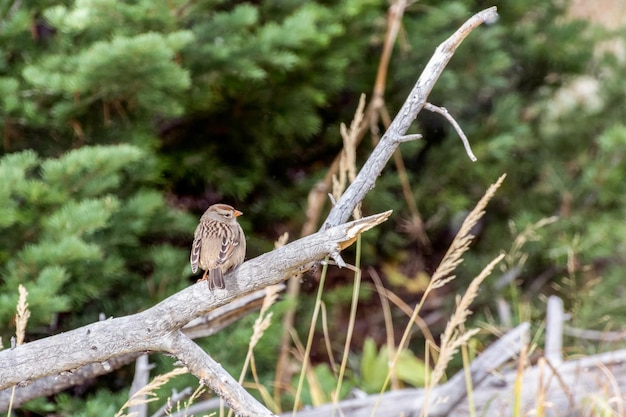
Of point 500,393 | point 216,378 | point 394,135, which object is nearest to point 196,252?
point 216,378

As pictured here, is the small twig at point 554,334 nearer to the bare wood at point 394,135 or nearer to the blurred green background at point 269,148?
the blurred green background at point 269,148

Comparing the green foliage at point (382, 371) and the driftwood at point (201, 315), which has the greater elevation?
the driftwood at point (201, 315)

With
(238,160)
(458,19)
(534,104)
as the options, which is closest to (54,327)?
(238,160)

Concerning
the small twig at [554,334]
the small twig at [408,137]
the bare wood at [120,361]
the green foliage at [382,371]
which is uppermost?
the small twig at [408,137]

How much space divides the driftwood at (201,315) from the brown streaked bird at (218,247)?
7 cm

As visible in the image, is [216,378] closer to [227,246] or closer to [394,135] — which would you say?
[227,246]

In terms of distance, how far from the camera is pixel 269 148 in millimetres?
3725

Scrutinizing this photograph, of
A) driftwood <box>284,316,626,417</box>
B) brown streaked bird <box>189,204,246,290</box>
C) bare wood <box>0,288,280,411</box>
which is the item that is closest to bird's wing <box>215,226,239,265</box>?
brown streaked bird <box>189,204,246,290</box>

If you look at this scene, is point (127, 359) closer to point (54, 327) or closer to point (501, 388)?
point (54, 327)

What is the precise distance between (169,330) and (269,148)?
6.33ft

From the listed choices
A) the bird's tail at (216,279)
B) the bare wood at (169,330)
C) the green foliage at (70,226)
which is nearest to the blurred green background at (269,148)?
the green foliage at (70,226)

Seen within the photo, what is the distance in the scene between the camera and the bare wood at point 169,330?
5.74ft

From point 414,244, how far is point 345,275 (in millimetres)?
489

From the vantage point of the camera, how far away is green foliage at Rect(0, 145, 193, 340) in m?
2.49
